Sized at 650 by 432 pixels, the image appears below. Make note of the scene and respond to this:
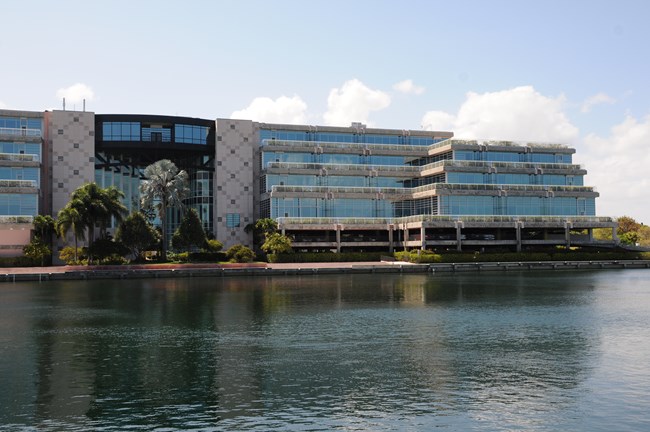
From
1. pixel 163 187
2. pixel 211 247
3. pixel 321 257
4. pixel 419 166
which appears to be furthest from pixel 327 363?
pixel 419 166

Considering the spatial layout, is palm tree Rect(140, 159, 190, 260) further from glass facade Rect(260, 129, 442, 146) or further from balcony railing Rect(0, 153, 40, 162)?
glass facade Rect(260, 129, 442, 146)

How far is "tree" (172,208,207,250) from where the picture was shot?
101 meters

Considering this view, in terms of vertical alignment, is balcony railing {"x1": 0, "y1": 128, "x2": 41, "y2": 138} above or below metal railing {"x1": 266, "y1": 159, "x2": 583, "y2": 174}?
above

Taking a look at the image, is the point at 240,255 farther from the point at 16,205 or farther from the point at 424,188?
the point at 424,188

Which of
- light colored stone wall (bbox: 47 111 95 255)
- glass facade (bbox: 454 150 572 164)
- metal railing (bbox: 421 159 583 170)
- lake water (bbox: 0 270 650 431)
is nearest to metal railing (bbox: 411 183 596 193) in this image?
metal railing (bbox: 421 159 583 170)

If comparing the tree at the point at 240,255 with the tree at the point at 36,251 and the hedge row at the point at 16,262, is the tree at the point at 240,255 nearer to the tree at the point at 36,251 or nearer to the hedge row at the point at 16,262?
the tree at the point at 36,251

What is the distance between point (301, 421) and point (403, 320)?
2435cm

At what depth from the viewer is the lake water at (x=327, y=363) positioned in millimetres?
23438

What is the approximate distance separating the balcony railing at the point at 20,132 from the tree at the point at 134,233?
82.0 ft

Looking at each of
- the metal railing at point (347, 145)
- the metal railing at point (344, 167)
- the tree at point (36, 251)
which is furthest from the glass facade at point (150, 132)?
the tree at point (36, 251)

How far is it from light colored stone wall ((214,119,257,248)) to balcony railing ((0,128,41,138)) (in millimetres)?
30594

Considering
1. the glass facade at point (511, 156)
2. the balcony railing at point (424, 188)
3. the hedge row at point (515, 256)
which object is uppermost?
the glass facade at point (511, 156)

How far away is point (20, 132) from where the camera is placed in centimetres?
10975

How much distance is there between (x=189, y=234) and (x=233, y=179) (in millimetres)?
20872
